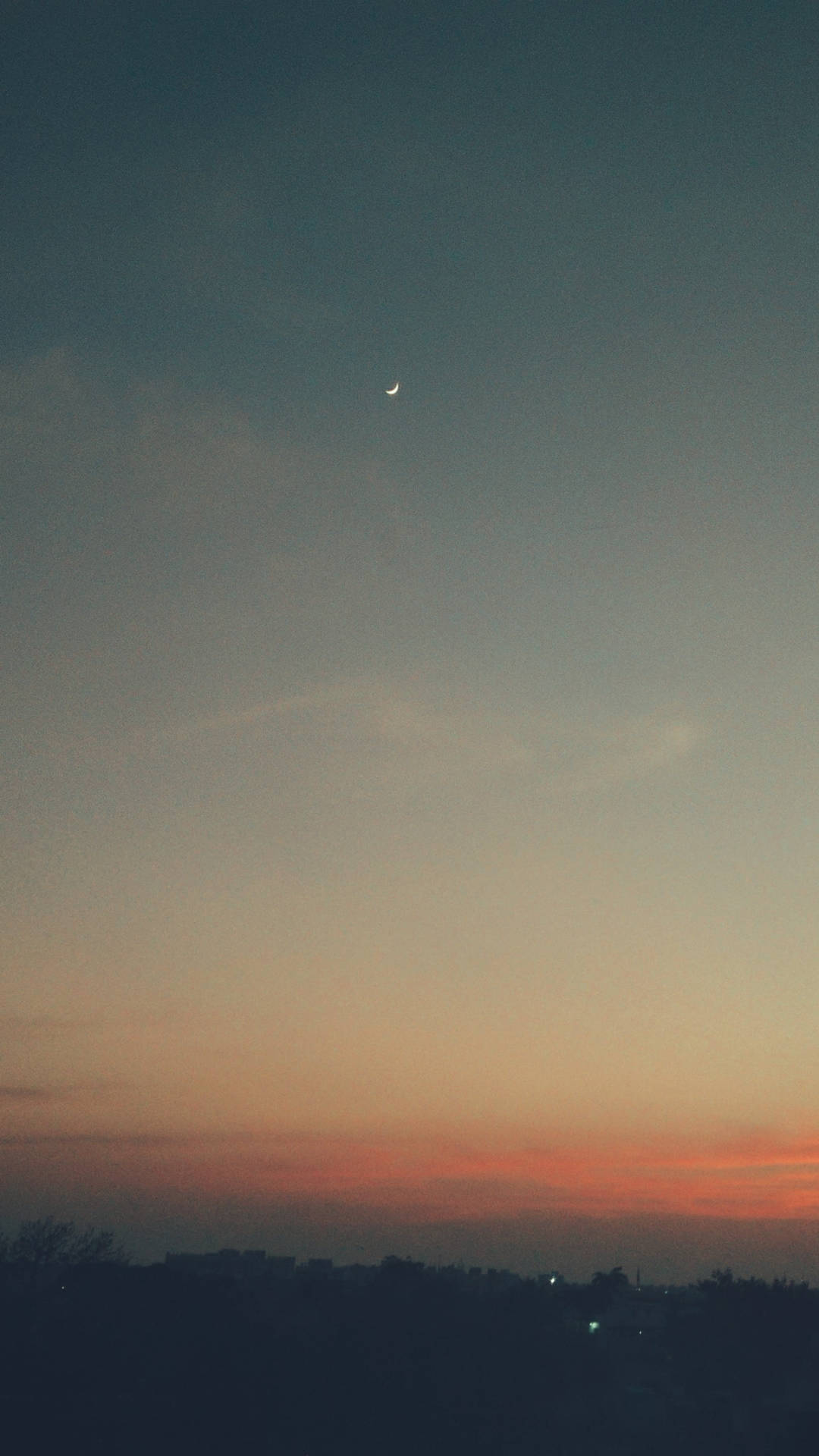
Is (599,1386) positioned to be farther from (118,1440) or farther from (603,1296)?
(603,1296)

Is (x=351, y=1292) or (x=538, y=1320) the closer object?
(x=538, y=1320)

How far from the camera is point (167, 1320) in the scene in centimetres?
5700

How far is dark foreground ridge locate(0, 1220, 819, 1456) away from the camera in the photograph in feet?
148

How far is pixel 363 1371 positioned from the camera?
176 feet

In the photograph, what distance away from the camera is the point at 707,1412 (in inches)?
2347

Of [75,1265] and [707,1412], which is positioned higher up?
[75,1265]

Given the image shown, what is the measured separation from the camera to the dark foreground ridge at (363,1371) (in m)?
45.1

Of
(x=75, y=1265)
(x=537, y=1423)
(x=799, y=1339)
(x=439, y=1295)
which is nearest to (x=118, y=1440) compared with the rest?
(x=537, y=1423)

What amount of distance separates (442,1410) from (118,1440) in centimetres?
1493

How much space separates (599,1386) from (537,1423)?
31.2 ft

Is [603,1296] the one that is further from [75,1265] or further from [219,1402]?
[219,1402]

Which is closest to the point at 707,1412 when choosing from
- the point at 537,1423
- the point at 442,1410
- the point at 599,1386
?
the point at 599,1386

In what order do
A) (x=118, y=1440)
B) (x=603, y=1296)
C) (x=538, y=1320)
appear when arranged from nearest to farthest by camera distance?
(x=118, y=1440)
(x=538, y=1320)
(x=603, y=1296)

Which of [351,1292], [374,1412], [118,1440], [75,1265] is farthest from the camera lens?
[351,1292]
